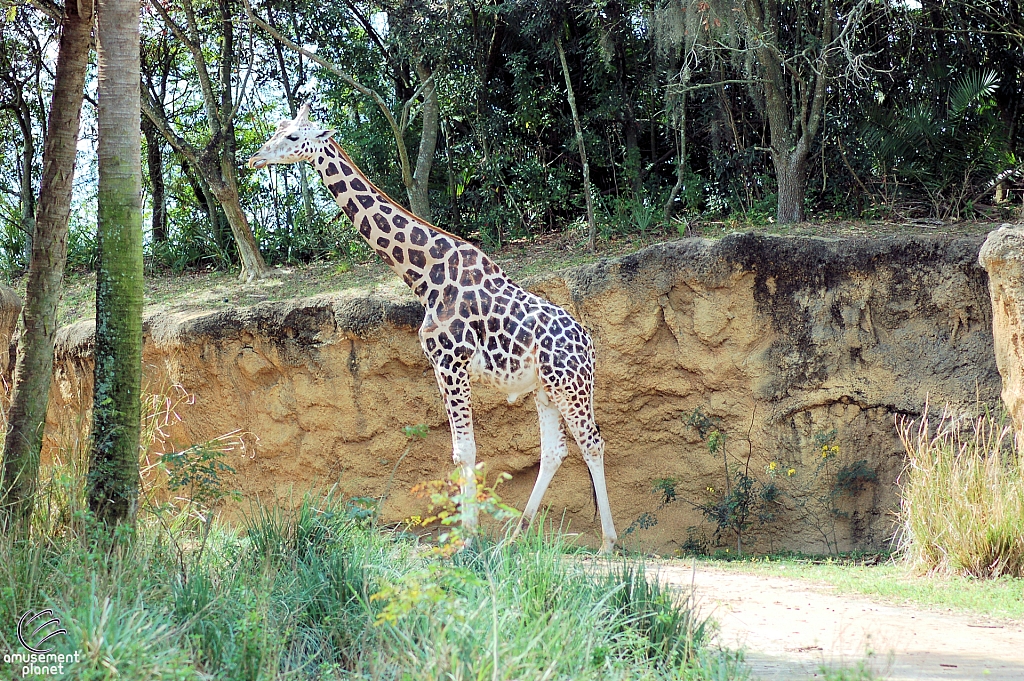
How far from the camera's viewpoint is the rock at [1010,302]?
7090 mm

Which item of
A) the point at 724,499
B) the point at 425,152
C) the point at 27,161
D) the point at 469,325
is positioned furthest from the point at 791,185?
the point at 27,161

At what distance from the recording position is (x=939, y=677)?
4504mm

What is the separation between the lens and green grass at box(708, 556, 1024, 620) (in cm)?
581

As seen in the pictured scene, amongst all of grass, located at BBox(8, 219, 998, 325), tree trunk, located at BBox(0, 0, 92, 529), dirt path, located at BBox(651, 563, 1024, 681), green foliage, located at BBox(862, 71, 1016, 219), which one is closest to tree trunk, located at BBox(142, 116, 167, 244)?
grass, located at BBox(8, 219, 998, 325)

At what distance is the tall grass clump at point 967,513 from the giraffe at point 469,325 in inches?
88.1

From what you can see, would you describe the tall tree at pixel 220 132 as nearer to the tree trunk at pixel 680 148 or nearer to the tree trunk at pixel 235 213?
the tree trunk at pixel 235 213

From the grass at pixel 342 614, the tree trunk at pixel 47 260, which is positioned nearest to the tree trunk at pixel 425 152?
the tree trunk at pixel 47 260

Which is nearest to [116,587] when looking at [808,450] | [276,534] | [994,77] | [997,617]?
[276,534]

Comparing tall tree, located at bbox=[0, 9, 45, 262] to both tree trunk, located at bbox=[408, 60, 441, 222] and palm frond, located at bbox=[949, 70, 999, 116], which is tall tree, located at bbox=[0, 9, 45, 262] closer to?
tree trunk, located at bbox=[408, 60, 441, 222]

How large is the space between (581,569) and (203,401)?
5.55m

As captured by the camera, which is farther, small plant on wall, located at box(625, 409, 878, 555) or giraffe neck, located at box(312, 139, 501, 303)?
small plant on wall, located at box(625, 409, 878, 555)

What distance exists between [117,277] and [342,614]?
2405 millimetres

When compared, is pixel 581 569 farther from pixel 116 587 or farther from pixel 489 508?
pixel 116 587

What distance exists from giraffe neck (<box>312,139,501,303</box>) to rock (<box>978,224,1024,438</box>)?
149 inches
